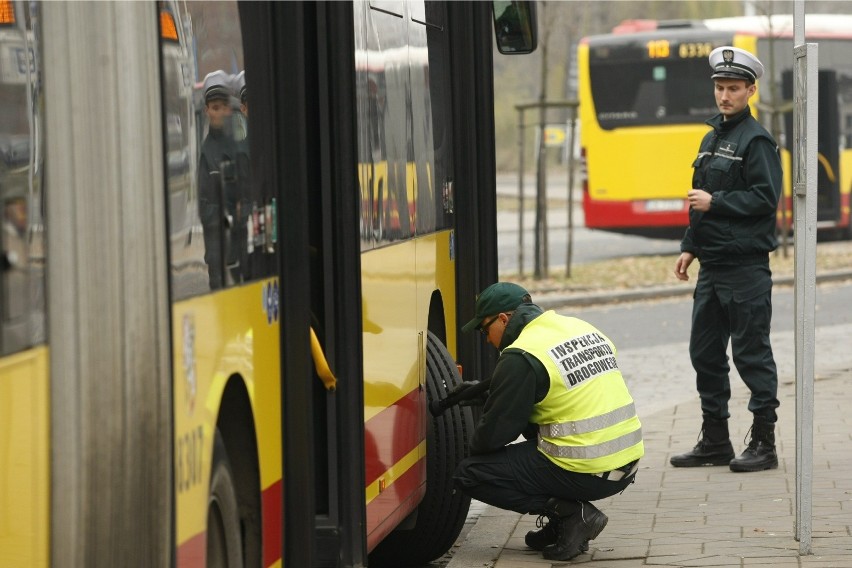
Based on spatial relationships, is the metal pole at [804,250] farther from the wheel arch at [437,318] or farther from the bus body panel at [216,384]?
the bus body panel at [216,384]

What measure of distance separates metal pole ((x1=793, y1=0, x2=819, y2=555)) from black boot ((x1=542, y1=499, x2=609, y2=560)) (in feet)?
2.41

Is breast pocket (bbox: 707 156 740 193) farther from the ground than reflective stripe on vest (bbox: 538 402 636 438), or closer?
farther from the ground

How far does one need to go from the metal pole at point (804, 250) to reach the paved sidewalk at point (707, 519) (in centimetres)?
29

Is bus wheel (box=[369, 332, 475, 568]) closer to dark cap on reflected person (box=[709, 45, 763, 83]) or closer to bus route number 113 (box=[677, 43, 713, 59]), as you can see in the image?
dark cap on reflected person (box=[709, 45, 763, 83])

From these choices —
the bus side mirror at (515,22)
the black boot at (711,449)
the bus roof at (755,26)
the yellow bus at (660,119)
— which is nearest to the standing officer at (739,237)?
the black boot at (711,449)

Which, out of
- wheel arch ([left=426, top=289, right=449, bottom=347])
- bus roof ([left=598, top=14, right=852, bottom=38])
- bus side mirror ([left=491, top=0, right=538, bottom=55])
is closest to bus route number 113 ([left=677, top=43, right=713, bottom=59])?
bus roof ([left=598, top=14, right=852, bottom=38])

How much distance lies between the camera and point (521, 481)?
6.14 metres

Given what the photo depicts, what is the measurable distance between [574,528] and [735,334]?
73.7 inches

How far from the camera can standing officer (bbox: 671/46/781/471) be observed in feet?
24.6

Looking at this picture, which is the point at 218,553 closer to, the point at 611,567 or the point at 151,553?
the point at 151,553

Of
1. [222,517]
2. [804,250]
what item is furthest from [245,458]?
[804,250]

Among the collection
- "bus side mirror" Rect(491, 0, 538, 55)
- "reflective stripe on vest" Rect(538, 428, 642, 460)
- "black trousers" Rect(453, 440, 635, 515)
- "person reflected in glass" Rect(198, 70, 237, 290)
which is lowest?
"black trousers" Rect(453, 440, 635, 515)

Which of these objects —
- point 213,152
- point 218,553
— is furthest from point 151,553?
point 213,152

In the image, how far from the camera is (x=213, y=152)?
356 cm
